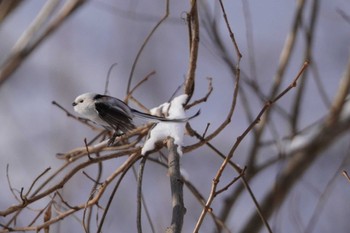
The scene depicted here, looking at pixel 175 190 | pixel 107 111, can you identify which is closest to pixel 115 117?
pixel 107 111

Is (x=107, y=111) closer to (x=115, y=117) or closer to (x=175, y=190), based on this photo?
(x=115, y=117)

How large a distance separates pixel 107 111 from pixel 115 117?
0.8 inches

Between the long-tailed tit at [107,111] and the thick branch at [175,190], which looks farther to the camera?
the long-tailed tit at [107,111]

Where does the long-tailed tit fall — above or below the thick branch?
above

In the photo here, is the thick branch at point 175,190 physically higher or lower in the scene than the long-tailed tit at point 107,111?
lower

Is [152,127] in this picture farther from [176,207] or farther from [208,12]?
[208,12]

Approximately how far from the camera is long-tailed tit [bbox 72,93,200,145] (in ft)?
3.30

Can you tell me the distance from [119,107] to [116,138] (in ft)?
0.40

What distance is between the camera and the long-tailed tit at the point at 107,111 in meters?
1.01

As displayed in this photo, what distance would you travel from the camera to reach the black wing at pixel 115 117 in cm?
100

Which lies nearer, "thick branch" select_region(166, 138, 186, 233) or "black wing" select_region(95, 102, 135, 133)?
"thick branch" select_region(166, 138, 186, 233)

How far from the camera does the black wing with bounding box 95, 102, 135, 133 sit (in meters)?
1.00

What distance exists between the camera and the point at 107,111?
1.01 meters

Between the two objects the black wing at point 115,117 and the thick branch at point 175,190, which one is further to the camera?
the black wing at point 115,117
